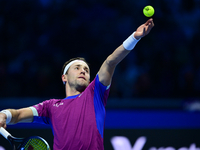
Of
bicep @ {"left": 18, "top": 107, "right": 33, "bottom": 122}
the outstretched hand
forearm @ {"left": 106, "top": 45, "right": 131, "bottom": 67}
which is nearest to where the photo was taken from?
the outstretched hand

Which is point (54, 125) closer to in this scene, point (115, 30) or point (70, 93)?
point (70, 93)

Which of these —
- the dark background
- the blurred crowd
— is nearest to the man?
the dark background

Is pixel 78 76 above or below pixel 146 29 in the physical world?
above

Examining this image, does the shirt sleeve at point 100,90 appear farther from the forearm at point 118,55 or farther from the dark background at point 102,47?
the dark background at point 102,47

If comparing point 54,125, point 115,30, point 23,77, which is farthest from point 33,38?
point 54,125

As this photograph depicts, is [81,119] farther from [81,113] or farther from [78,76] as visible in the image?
[78,76]

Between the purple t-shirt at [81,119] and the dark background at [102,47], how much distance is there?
2685 mm

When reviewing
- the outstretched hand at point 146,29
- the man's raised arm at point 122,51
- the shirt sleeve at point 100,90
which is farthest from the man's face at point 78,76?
the outstretched hand at point 146,29

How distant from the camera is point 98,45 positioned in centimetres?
802

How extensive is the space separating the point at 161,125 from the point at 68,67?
240cm

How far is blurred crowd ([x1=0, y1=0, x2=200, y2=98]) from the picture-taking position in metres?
7.21

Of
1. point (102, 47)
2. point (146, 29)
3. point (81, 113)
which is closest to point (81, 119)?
point (81, 113)

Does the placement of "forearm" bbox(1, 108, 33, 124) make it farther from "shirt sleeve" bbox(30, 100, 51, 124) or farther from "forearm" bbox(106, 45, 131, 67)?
"forearm" bbox(106, 45, 131, 67)

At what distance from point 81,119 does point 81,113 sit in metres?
0.07
